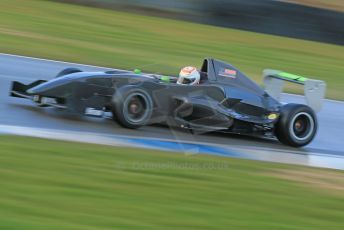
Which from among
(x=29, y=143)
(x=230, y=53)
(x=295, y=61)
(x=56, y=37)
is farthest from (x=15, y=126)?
(x=295, y=61)

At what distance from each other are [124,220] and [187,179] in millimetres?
1532

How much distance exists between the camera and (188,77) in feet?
26.9

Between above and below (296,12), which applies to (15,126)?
below

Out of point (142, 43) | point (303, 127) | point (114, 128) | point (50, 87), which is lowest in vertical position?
point (114, 128)

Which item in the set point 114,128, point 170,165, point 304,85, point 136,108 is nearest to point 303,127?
point 304,85

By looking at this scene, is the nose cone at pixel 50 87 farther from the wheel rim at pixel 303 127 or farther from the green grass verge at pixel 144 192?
the wheel rim at pixel 303 127

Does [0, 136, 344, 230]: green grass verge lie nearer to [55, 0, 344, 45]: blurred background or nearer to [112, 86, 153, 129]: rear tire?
[112, 86, 153, 129]: rear tire

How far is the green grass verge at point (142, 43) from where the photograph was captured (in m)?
14.2

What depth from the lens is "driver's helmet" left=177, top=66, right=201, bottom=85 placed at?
8.20m

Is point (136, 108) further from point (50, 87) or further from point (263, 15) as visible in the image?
point (263, 15)

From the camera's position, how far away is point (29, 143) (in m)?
6.60

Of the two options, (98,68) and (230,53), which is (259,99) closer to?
(98,68)

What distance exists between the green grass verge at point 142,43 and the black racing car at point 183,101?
4.81 meters

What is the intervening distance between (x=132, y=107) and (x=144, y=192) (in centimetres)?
245
